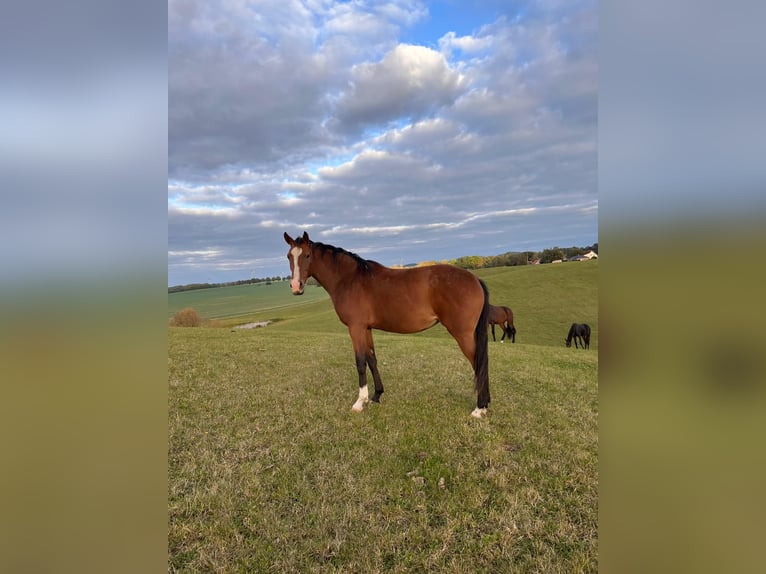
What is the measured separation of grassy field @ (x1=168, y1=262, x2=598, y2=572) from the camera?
91.5 inches

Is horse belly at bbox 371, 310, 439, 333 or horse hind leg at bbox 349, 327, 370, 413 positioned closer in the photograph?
horse belly at bbox 371, 310, 439, 333

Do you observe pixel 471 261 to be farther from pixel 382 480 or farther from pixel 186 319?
pixel 382 480

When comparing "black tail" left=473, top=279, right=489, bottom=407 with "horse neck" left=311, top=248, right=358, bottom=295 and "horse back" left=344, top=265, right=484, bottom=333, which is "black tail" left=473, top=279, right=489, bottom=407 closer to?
"horse back" left=344, top=265, right=484, bottom=333

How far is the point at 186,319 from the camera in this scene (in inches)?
878

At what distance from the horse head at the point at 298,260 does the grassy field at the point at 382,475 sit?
5.95 ft

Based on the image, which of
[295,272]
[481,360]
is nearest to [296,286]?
[295,272]

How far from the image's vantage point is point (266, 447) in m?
3.99

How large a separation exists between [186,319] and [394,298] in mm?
21133

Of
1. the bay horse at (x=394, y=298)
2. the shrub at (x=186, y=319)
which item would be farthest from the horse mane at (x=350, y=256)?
the shrub at (x=186, y=319)

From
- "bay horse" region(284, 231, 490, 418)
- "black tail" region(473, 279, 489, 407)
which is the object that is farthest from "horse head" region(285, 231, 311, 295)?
"black tail" region(473, 279, 489, 407)

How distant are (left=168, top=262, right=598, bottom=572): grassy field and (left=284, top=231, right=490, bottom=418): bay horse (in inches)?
31.0

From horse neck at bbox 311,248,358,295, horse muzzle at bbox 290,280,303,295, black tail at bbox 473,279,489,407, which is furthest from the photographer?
horse neck at bbox 311,248,358,295
